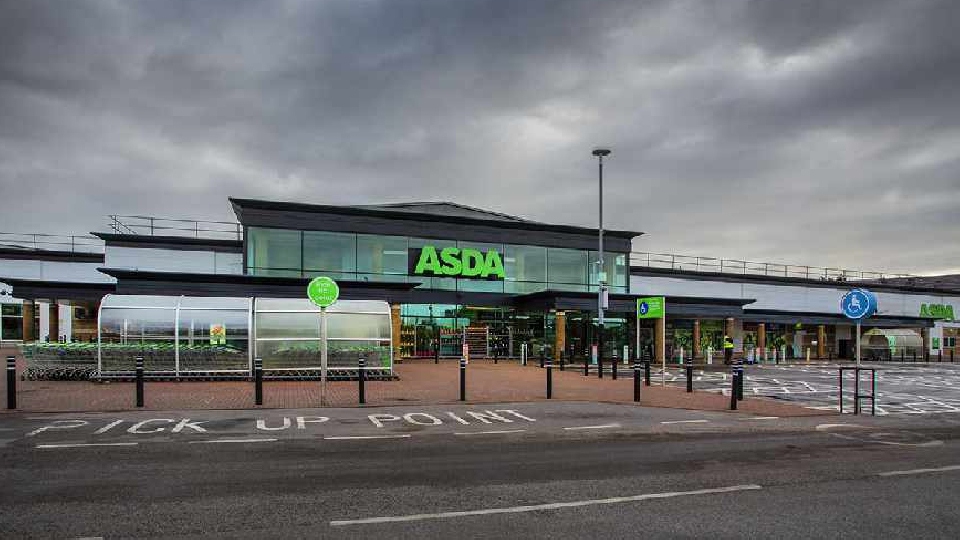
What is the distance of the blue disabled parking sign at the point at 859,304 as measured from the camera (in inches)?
614

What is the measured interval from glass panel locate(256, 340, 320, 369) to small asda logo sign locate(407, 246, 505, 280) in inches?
621

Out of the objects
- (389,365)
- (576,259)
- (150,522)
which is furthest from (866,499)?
(576,259)

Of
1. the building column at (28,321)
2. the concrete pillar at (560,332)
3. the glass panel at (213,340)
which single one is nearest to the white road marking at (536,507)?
the glass panel at (213,340)

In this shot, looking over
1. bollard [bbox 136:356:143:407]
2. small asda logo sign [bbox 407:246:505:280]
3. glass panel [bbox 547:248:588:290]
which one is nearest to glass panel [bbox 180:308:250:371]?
bollard [bbox 136:356:143:407]

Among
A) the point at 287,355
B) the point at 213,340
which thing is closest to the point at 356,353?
the point at 287,355

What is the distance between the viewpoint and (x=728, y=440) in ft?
38.3

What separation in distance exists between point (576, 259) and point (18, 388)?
102 ft

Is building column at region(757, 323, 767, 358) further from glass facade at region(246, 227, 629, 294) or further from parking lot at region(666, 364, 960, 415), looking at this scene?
parking lot at region(666, 364, 960, 415)

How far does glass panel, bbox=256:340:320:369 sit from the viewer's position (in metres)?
22.4

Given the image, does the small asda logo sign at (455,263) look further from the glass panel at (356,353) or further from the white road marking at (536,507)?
the white road marking at (536,507)

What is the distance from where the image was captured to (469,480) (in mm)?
8188

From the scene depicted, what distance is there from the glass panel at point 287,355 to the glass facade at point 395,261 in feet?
43.6

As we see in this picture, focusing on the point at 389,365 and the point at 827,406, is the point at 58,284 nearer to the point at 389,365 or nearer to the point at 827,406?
the point at 389,365

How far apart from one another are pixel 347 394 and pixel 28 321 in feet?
126
